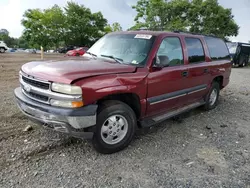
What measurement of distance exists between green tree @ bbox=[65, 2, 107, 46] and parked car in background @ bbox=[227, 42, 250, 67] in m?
28.7

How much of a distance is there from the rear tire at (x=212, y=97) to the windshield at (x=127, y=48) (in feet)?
8.36

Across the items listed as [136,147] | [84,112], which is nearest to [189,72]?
[136,147]

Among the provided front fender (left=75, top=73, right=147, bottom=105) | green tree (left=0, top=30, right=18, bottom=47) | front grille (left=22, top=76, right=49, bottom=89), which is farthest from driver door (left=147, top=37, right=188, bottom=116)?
green tree (left=0, top=30, right=18, bottom=47)

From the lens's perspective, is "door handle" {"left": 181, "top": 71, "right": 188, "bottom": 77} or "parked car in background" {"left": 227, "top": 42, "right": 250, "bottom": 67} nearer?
"door handle" {"left": 181, "top": 71, "right": 188, "bottom": 77}

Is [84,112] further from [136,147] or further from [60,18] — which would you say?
[60,18]

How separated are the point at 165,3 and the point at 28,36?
26718 mm

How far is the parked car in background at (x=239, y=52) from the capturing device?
19.3 metres

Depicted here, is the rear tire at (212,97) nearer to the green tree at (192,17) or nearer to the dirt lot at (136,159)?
the dirt lot at (136,159)

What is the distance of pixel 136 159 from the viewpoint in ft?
10.8

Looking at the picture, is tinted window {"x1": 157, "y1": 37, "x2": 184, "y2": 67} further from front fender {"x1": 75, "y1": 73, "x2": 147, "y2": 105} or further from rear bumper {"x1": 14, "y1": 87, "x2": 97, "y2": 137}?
rear bumper {"x1": 14, "y1": 87, "x2": 97, "y2": 137}

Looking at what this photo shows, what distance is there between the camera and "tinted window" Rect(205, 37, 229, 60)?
17.7ft

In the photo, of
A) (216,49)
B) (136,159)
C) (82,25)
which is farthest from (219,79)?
(82,25)

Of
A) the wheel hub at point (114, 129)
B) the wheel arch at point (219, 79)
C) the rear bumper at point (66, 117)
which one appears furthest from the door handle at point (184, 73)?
the rear bumper at point (66, 117)

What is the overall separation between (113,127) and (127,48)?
4.67 ft
